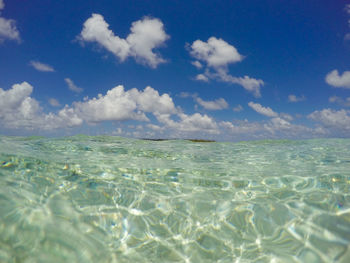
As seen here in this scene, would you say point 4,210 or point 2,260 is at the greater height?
point 4,210

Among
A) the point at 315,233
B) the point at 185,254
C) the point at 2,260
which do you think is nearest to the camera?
the point at 2,260

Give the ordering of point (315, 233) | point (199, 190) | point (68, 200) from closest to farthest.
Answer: point (315, 233) < point (68, 200) < point (199, 190)

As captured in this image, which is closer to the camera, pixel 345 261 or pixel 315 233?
pixel 345 261

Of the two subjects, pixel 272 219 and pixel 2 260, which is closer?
pixel 2 260

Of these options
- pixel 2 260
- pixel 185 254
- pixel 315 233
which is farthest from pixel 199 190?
pixel 2 260

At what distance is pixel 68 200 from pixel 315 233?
4.45 metres

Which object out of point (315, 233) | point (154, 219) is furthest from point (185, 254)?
point (315, 233)

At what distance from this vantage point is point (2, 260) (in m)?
2.49

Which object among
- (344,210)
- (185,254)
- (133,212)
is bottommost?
(185,254)

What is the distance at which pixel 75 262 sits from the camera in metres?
2.66

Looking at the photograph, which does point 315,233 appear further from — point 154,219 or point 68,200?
point 68,200

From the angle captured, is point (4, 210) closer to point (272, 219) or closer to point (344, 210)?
point (272, 219)

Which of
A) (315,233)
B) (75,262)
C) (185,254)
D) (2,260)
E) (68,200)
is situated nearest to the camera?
(2,260)

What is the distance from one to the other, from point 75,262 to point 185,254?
1524 millimetres
